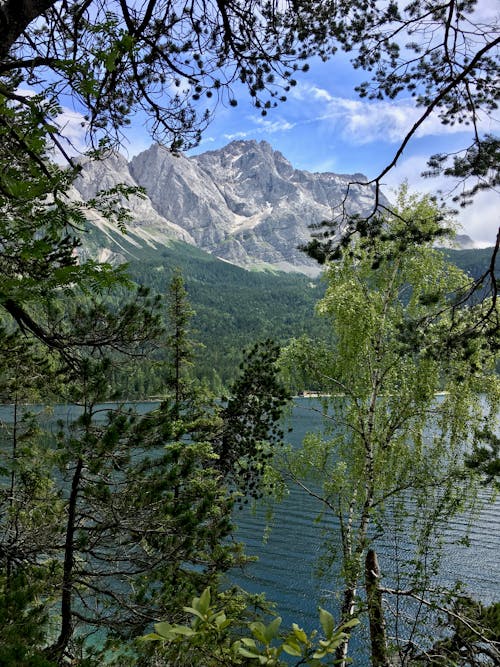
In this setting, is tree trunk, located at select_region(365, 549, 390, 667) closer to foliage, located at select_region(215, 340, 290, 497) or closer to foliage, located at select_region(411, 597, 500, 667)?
foliage, located at select_region(411, 597, 500, 667)

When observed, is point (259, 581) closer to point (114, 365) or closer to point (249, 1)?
point (114, 365)

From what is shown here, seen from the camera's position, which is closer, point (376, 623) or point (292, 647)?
point (292, 647)

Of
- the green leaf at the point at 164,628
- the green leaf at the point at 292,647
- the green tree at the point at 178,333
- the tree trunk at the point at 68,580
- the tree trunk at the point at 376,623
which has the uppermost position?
the green tree at the point at 178,333

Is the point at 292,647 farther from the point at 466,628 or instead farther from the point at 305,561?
the point at 305,561

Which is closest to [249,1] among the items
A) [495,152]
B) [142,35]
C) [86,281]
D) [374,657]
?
[142,35]

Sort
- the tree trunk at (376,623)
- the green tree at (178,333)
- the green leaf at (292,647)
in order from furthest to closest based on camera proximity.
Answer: the green tree at (178,333) → the tree trunk at (376,623) → the green leaf at (292,647)

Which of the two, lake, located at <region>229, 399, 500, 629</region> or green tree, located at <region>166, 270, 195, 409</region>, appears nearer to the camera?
green tree, located at <region>166, 270, 195, 409</region>

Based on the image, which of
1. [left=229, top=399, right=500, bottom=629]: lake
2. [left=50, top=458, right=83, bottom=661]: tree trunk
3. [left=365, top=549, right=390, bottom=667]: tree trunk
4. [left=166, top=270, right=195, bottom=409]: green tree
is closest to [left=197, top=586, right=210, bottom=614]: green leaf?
[left=50, top=458, right=83, bottom=661]: tree trunk

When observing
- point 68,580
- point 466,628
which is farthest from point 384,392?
point 68,580

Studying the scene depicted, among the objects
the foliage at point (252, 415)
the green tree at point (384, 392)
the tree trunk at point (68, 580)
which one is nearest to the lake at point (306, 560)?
the foliage at point (252, 415)

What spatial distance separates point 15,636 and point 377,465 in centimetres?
714

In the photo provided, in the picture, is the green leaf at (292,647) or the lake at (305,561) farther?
the lake at (305,561)

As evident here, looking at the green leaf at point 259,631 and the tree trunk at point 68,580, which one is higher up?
the green leaf at point 259,631

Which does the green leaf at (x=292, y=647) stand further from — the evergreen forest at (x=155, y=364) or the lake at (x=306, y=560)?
the lake at (x=306, y=560)
